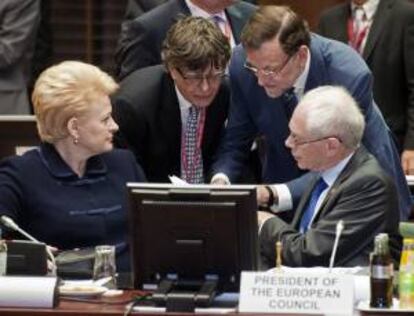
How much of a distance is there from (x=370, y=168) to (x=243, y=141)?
109 cm

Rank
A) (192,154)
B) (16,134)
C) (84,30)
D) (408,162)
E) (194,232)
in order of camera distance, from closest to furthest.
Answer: (194,232), (192,154), (16,134), (408,162), (84,30)

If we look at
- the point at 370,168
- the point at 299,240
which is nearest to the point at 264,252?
the point at 299,240

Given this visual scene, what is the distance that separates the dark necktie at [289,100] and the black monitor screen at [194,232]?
4.37 feet

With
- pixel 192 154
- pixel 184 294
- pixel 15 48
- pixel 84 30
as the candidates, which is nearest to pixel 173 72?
pixel 192 154

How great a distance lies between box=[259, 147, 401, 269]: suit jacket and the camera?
14.0 ft

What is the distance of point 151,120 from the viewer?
520cm

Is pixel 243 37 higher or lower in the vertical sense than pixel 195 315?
higher

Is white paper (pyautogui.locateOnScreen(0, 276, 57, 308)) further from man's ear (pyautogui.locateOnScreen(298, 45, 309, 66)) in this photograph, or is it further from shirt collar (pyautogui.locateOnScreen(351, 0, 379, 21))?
shirt collar (pyautogui.locateOnScreen(351, 0, 379, 21))

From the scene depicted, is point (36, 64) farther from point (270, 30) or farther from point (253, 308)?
point (253, 308)

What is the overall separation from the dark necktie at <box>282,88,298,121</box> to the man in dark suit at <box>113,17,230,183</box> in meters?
0.26

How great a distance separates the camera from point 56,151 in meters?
4.65

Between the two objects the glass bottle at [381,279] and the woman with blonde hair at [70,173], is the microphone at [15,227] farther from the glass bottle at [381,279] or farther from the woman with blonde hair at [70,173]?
the glass bottle at [381,279]

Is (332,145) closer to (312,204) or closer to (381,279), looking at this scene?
(312,204)

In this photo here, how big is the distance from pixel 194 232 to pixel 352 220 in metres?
0.69
